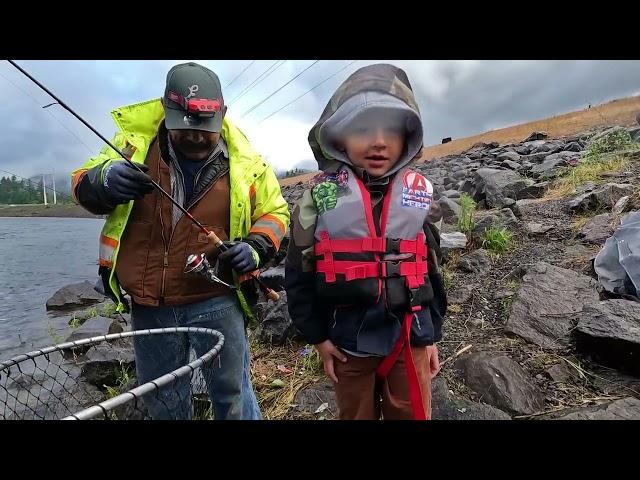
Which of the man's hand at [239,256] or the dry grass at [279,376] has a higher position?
the man's hand at [239,256]

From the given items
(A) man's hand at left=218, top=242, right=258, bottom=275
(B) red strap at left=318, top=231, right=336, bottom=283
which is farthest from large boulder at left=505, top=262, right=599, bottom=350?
(A) man's hand at left=218, top=242, right=258, bottom=275

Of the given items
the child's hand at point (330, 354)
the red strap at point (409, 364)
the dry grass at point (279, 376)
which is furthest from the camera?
the dry grass at point (279, 376)

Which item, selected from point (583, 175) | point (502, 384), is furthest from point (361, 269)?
point (583, 175)

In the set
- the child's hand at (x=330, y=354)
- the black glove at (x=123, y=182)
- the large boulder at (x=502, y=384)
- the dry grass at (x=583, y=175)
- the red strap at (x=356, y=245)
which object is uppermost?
the dry grass at (x=583, y=175)

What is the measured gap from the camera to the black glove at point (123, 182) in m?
2.15

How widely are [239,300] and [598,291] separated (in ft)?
Answer: 10.4

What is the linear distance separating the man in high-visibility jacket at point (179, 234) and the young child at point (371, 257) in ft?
1.68

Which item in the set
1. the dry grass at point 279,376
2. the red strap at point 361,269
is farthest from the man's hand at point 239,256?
the dry grass at point 279,376

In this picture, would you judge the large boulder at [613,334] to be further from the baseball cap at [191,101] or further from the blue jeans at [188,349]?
the baseball cap at [191,101]

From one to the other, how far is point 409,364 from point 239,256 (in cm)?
101

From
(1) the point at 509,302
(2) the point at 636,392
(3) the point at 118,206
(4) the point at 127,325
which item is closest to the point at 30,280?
(4) the point at 127,325

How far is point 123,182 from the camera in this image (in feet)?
7.07

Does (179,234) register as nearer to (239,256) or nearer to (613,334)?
(239,256)

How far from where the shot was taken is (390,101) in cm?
197
